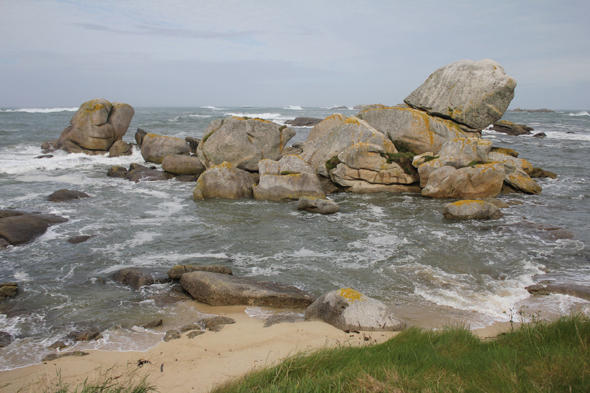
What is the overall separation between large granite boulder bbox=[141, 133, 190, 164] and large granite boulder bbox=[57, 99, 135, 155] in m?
4.48

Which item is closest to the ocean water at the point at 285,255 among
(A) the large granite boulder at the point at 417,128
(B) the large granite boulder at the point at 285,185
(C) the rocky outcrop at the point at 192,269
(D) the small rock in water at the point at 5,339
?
(D) the small rock in water at the point at 5,339

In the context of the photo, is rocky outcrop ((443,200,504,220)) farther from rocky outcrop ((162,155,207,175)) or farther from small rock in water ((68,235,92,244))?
rocky outcrop ((162,155,207,175))

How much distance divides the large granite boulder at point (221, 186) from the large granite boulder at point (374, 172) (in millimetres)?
4490

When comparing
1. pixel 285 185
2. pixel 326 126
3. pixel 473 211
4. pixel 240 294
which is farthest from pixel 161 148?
pixel 240 294

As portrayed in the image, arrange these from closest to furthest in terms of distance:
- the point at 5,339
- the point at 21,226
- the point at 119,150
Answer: the point at 5,339
the point at 21,226
the point at 119,150

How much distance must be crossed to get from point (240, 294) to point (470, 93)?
57.1 feet

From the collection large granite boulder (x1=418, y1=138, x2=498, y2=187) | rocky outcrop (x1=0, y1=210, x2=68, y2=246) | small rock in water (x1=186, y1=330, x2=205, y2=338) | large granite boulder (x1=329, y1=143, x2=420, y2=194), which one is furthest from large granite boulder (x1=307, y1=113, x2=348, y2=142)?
small rock in water (x1=186, y1=330, x2=205, y2=338)

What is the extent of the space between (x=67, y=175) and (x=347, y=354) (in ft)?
71.3

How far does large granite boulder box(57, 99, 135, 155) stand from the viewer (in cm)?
2619

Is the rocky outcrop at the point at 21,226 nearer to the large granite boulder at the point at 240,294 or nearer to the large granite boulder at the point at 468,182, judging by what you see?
the large granite boulder at the point at 240,294

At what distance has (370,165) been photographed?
17484 millimetres

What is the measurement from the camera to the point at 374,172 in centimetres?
1752

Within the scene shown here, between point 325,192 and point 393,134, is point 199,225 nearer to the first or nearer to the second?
point 325,192

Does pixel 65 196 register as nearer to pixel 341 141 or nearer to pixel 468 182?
pixel 341 141
